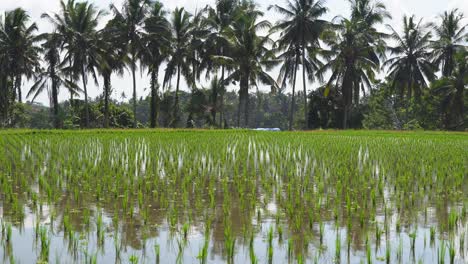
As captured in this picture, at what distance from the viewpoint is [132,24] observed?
25.2 m

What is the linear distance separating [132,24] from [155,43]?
1.38m

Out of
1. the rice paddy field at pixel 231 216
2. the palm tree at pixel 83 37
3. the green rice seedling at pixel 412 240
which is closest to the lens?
the rice paddy field at pixel 231 216

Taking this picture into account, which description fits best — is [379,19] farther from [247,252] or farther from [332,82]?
[247,252]

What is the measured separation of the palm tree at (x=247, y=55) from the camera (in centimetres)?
2547

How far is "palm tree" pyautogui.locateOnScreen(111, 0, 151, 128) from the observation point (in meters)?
25.0

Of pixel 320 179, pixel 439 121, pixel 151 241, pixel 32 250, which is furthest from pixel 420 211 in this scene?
pixel 439 121

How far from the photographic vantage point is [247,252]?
3135mm

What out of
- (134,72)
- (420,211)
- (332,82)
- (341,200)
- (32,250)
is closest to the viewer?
(32,250)

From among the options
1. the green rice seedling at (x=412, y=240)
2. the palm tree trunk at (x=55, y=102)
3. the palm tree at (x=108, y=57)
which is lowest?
the green rice seedling at (x=412, y=240)

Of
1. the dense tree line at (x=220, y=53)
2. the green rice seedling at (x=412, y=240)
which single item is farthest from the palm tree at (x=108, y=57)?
the green rice seedling at (x=412, y=240)

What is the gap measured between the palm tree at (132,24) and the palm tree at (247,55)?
3927 mm

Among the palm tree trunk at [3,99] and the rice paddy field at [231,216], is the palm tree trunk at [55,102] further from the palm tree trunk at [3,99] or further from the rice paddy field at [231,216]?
the rice paddy field at [231,216]

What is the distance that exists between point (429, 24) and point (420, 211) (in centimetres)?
2657

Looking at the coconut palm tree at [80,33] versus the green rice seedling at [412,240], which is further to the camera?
the coconut palm tree at [80,33]
